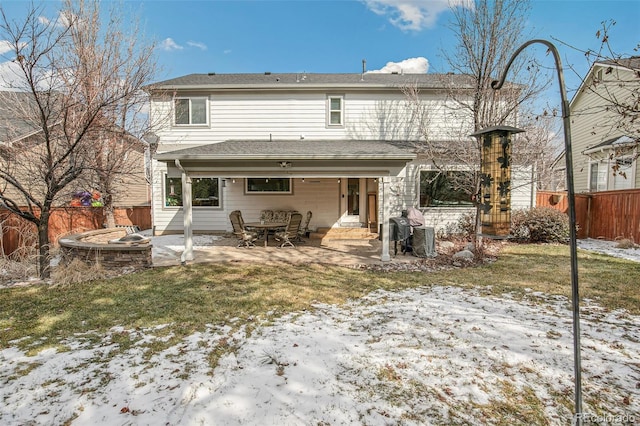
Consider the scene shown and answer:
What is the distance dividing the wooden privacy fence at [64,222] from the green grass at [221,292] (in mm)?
3086

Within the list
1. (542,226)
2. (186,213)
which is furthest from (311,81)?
(542,226)

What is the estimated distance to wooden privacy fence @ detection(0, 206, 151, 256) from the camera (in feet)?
26.3

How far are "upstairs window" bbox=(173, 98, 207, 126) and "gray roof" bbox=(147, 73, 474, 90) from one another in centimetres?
55

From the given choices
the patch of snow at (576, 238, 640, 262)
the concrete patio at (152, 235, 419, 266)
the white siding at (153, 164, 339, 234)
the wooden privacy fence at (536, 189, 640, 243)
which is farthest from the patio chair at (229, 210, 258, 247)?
the wooden privacy fence at (536, 189, 640, 243)

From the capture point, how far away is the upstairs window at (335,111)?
1178 centimetres

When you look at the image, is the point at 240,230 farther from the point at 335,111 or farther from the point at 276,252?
the point at 335,111

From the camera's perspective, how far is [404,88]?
11211 mm

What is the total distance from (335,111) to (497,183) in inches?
342

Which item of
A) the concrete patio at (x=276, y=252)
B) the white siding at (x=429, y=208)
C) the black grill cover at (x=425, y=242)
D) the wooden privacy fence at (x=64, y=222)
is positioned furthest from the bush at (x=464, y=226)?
the wooden privacy fence at (x=64, y=222)

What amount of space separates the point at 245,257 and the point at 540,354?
22.2ft

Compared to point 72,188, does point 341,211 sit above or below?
below

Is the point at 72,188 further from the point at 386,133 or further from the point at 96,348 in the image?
the point at 386,133

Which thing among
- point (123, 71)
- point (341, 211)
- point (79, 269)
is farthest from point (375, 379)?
point (123, 71)

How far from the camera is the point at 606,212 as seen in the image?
1113 cm
